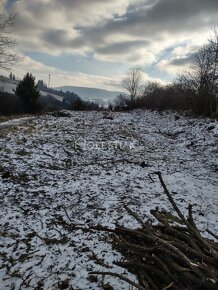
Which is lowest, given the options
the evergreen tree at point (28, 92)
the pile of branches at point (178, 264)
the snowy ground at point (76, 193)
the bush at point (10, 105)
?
the snowy ground at point (76, 193)

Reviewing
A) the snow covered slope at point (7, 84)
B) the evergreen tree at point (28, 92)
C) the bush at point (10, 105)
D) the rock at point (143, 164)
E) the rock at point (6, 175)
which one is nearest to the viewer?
the rock at point (6, 175)

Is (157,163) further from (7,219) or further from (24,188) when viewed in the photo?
(7,219)

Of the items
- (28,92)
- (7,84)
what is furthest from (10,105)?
(7,84)

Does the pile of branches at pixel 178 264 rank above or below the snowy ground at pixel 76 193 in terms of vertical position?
above

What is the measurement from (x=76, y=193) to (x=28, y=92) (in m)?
34.4

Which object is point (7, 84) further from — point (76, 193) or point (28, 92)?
point (76, 193)

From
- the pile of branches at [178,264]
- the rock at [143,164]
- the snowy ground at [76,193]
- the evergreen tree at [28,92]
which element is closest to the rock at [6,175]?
the snowy ground at [76,193]

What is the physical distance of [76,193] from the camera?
6434mm

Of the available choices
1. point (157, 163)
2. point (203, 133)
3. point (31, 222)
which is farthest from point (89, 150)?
point (203, 133)

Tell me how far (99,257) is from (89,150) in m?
6.72

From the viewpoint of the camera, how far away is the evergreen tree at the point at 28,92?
38.3 meters

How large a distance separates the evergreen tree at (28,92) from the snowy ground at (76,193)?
27055 millimetres

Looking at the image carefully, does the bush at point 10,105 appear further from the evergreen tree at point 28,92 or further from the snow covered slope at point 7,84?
the snow covered slope at point 7,84

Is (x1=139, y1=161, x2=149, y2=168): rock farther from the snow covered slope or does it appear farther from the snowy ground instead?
the snow covered slope
